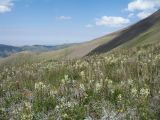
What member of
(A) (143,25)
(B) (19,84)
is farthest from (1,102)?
(A) (143,25)

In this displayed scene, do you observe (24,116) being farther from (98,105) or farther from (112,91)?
(112,91)

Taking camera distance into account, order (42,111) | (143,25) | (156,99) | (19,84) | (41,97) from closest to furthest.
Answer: (156,99) < (42,111) < (41,97) < (19,84) < (143,25)

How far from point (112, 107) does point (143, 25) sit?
159349 millimetres

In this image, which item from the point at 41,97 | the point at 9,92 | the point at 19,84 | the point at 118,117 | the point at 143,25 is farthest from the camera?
the point at 143,25

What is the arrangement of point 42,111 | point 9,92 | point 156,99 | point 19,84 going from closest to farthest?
point 156,99
point 42,111
point 9,92
point 19,84

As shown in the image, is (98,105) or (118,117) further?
(98,105)

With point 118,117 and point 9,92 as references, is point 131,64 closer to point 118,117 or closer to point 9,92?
point 9,92

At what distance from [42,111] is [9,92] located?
20.5 feet

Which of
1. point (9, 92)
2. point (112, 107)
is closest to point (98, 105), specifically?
point (112, 107)

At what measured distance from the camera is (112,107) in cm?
1568

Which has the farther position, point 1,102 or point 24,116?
point 1,102

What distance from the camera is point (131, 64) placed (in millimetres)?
26266

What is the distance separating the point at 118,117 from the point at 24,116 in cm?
331

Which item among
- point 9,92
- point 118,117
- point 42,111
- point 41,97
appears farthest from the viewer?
point 9,92
